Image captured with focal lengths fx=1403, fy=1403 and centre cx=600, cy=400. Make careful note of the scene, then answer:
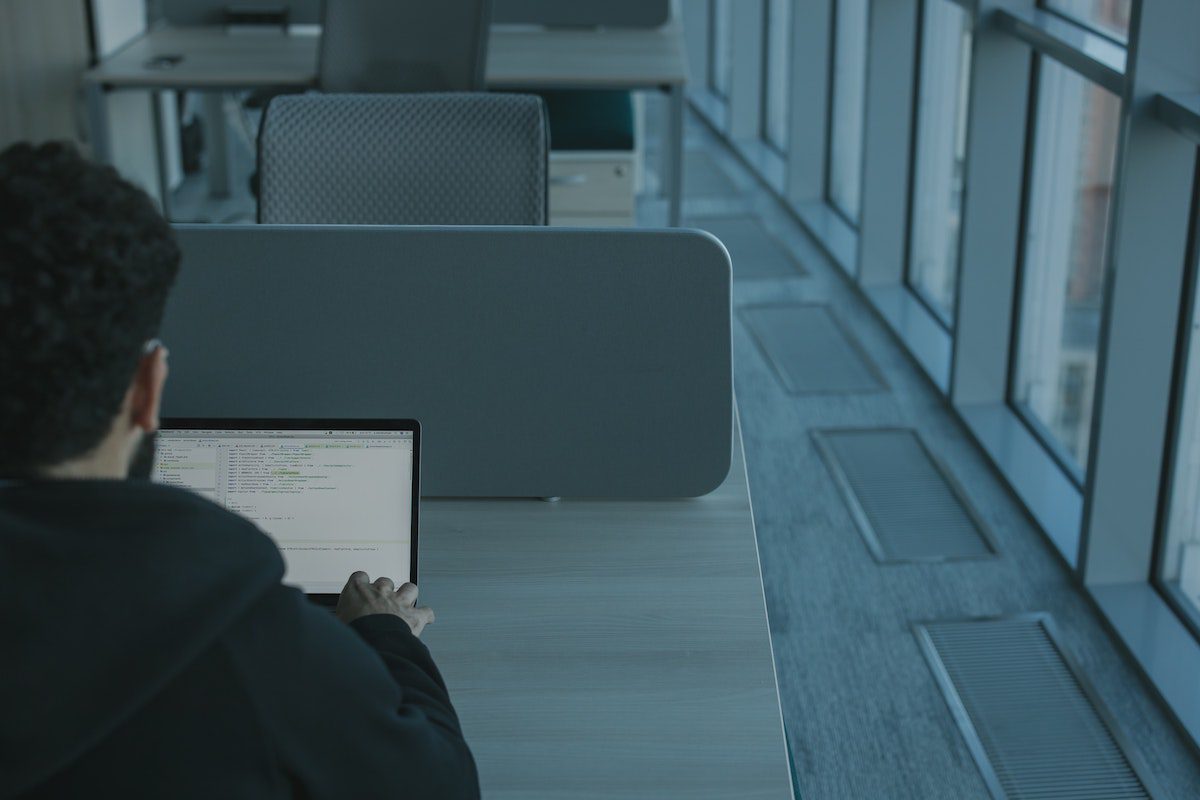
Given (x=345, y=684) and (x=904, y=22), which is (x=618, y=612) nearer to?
(x=345, y=684)

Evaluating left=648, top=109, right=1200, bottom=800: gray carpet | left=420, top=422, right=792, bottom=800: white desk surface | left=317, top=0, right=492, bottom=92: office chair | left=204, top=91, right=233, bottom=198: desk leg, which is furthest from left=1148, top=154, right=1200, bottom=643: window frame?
left=204, top=91, right=233, bottom=198: desk leg

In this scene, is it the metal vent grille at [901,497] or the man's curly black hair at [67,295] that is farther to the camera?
the metal vent grille at [901,497]

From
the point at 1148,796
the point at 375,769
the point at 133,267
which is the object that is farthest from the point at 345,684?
the point at 1148,796

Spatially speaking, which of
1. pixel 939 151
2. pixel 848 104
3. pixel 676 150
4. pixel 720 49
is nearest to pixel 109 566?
pixel 676 150

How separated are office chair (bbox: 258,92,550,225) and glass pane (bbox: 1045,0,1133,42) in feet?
4.33

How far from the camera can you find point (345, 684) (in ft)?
3.32

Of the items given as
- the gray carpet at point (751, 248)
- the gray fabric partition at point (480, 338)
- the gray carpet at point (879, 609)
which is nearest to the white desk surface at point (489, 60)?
the gray carpet at point (751, 248)

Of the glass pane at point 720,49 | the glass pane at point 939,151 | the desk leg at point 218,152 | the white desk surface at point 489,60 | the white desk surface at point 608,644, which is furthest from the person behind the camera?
the glass pane at point 720,49

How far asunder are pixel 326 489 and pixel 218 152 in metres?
4.39

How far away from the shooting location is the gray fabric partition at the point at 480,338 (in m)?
1.75

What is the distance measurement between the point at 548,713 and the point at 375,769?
40cm

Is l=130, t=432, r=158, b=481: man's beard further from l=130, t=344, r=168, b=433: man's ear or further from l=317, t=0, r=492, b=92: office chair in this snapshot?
l=317, t=0, r=492, b=92: office chair

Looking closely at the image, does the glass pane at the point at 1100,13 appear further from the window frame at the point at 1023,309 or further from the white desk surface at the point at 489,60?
the white desk surface at the point at 489,60

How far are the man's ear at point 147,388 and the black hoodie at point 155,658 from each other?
0.21 feet
